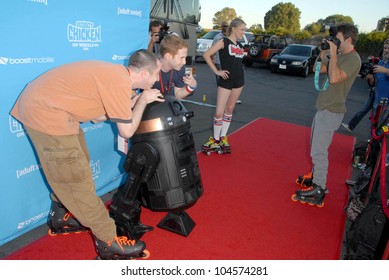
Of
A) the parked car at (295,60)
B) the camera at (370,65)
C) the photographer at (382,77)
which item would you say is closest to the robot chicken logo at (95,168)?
the photographer at (382,77)

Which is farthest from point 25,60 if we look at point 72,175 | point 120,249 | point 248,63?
point 248,63

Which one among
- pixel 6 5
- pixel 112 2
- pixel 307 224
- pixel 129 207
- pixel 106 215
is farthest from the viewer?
pixel 307 224

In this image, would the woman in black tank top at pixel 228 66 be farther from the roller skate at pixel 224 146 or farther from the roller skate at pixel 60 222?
the roller skate at pixel 60 222

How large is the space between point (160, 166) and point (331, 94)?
2.05 meters

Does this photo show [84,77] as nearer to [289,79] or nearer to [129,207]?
[129,207]

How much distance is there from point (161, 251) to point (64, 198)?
3.09 feet

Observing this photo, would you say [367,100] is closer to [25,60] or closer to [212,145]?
[212,145]

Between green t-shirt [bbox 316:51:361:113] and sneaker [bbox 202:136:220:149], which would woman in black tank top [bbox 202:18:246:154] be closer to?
sneaker [bbox 202:136:220:149]

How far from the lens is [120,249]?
246 cm

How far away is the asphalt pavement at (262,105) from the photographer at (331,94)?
2.16 m

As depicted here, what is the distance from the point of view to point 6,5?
2164 millimetres

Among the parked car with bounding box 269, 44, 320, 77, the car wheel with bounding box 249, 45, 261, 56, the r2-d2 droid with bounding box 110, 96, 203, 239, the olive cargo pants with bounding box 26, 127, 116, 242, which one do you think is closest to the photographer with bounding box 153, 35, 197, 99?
the r2-d2 droid with bounding box 110, 96, 203, 239

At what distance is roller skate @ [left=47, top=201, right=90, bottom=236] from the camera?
278 cm
